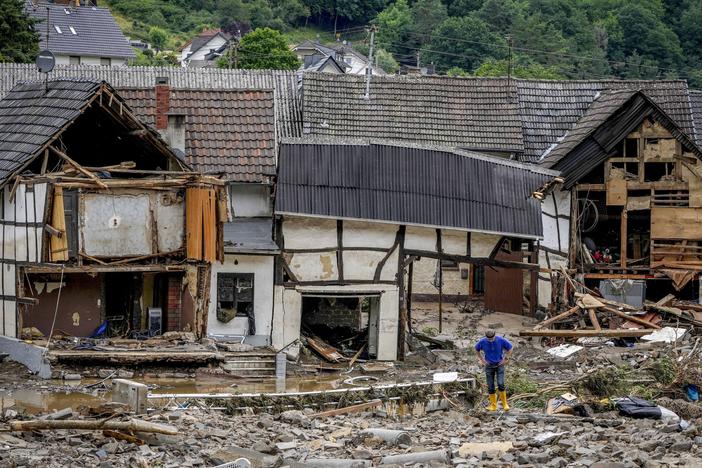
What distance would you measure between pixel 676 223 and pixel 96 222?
1733 centimetres

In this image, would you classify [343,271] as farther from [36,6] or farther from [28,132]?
[36,6]

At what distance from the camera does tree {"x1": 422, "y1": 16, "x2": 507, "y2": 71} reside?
121312 mm

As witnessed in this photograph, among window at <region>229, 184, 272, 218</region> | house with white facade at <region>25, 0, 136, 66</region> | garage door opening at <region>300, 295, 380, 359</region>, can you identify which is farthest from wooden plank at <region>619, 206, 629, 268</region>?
house with white facade at <region>25, 0, 136, 66</region>

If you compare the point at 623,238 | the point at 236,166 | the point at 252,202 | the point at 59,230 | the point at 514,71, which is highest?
the point at 514,71

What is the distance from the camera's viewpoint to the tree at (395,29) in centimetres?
13200

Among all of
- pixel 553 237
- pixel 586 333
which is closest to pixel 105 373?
pixel 586 333

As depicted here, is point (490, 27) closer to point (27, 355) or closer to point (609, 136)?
point (609, 136)

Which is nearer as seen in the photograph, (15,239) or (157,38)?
(15,239)

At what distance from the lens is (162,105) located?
3666 centimetres

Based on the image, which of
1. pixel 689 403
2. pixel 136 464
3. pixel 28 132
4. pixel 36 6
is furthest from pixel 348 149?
pixel 36 6

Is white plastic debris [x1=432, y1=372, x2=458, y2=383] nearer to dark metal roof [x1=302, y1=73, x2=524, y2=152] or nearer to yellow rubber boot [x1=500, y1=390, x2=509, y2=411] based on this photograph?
yellow rubber boot [x1=500, y1=390, x2=509, y2=411]

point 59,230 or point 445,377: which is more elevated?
point 59,230

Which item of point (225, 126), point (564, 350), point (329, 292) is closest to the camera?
point (564, 350)

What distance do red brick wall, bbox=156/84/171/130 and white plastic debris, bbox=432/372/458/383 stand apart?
10.6m
